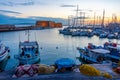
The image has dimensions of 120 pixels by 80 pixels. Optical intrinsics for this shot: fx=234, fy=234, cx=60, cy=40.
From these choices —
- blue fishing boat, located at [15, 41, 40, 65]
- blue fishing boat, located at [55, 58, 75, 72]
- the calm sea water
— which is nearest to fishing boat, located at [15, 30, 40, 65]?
blue fishing boat, located at [15, 41, 40, 65]

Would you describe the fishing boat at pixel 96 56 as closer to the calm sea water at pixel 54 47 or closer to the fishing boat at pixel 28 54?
the calm sea water at pixel 54 47

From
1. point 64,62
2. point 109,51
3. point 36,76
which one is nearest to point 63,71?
point 64,62

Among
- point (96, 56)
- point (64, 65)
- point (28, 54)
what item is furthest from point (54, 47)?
point (64, 65)

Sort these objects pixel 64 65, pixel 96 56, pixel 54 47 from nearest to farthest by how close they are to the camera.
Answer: pixel 64 65 → pixel 96 56 → pixel 54 47

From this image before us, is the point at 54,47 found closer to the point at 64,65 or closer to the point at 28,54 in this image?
the point at 28,54

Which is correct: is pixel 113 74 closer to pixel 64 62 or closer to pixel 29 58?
pixel 64 62

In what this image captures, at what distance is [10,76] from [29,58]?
16.7 m

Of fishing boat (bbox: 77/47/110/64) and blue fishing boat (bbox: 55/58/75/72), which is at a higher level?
blue fishing boat (bbox: 55/58/75/72)

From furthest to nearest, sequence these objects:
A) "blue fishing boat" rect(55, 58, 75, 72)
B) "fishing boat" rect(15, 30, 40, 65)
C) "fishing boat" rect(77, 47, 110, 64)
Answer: "fishing boat" rect(77, 47, 110, 64) → "fishing boat" rect(15, 30, 40, 65) → "blue fishing boat" rect(55, 58, 75, 72)

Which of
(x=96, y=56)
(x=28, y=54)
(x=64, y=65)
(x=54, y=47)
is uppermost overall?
(x=64, y=65)

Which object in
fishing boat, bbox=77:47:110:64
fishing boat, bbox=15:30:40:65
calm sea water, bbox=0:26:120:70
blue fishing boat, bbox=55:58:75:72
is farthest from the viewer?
calm sea water, bbox=0:26:120:70

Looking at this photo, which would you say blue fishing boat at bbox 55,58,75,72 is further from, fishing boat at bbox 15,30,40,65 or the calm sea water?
the calm sea water

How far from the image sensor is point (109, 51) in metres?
35.1

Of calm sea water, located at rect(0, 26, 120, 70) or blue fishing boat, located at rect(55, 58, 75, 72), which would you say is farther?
calm sea water, located at rect(0, 26, 120, 70)
